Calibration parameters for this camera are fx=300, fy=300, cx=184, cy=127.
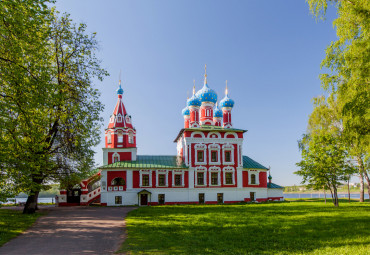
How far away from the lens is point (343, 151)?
2339 centimetres

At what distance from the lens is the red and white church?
100 feet

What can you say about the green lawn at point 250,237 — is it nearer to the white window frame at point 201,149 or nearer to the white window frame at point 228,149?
the white window frame at point 201,149

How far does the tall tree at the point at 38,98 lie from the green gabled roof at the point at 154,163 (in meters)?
8.41

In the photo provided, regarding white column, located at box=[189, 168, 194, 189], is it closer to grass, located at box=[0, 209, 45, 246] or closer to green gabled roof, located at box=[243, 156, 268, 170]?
green gabled roof, located at box=[243, 156, 268, 170]

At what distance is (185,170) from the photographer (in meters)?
32.0

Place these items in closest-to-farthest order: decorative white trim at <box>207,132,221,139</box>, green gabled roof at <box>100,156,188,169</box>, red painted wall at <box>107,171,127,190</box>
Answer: red painted wall at <box>107,171,127,190</box> < green gabled roof at <box>100,156,188,169</box> < decorative white trim at <box>207,132,221,139</box>

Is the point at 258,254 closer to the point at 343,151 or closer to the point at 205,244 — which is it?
the point at 205,244

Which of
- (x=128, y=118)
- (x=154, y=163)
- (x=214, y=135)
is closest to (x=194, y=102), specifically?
(x=214, y=135)

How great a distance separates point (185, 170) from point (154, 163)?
3.40m

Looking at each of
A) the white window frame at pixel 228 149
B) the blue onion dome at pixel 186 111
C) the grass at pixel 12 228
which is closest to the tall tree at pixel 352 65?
the grass at pixel 12 228

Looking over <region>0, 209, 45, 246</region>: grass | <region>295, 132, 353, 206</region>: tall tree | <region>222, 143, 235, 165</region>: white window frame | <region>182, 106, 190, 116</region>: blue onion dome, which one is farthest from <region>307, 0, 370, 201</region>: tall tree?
<region>182, 106, 190, 116</region>: blue onion dome

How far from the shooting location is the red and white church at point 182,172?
30516 mm

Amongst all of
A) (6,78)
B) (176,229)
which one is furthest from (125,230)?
(6,78)

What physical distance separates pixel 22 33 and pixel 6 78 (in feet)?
5.76
